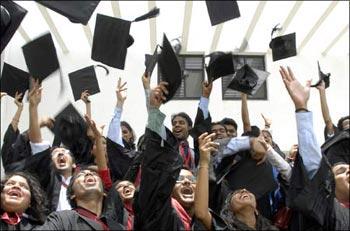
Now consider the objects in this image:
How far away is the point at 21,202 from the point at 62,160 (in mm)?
993

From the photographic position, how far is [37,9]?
7.58 m

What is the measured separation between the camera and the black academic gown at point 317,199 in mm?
2648

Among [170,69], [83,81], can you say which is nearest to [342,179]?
[170,69]

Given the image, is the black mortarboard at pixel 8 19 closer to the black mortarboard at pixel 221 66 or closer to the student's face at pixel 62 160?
the student's face at pixel 62 160

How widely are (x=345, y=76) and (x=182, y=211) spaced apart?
754 cm

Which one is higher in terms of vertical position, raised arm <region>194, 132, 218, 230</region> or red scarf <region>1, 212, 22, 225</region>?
raised arm <region>194, 132, 218, 230</region>

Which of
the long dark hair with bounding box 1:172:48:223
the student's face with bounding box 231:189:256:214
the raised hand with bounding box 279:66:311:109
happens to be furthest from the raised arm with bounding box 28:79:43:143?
the raised hand with bounding box 279:66:311:109

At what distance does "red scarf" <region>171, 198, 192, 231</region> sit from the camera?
2.81m

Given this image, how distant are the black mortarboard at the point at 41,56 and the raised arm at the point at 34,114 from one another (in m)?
0.18

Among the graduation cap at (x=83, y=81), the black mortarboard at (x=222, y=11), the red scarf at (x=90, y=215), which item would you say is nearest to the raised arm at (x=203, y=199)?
the red scarf at (x=90, y=215)

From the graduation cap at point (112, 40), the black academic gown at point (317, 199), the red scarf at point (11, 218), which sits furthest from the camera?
the graduation cap at point (112, 40)

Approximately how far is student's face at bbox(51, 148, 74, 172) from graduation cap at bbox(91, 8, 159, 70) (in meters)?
0.78

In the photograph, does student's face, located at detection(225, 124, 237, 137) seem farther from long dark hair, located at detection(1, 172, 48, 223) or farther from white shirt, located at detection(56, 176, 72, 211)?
long dark hair, located at detection(1, 172, 48, 223)

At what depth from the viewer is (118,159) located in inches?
151
